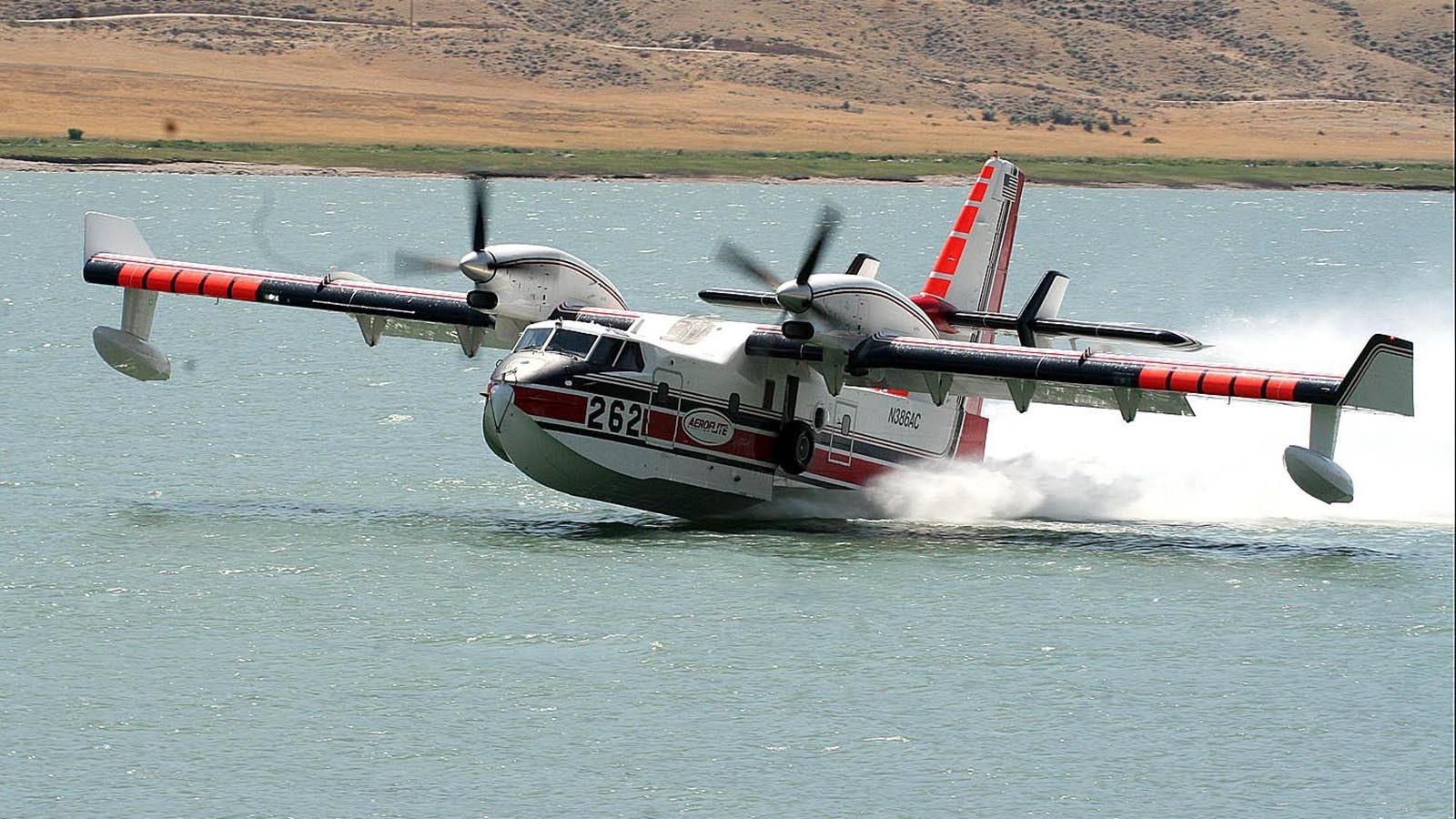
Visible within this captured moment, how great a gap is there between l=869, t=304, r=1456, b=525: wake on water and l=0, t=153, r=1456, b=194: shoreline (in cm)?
9160

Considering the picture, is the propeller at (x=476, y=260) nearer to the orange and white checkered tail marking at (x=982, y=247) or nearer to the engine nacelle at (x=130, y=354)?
the engine nacelle at (x=130, y=354)

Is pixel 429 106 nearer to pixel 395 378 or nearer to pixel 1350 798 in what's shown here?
pixel 395 378

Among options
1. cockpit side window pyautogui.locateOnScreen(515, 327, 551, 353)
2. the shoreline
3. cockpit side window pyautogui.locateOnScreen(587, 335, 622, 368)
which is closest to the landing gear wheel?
cockpit side window pyautogui.locateOnScreen(587, 335, 622, 368)

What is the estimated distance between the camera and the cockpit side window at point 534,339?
32.7 meters

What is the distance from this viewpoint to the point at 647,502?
112 feet

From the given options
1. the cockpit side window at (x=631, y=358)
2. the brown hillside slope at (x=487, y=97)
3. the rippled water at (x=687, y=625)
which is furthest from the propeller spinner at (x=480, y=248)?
the brown hillside slope at (x=487, y=97)

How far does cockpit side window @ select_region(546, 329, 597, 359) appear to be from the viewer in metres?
32.4

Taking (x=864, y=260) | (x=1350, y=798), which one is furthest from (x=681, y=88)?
(x=1350, y=798)

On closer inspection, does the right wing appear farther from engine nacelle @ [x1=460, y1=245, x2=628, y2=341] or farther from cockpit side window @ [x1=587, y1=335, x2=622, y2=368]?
engine nacelle @ [x1=460, y1=245, x2=628, y2=341]

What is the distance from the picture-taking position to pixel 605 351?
32.6 meters

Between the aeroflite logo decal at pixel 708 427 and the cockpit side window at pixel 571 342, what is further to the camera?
the aeroflite logo decal at pixel 708 427

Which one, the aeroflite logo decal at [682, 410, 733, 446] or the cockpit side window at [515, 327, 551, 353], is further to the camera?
the aeroflite logo decal at [682, 410, 733, 446]

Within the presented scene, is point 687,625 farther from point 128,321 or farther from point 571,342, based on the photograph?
point 128,321

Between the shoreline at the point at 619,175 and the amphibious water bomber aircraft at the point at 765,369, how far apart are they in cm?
9290
